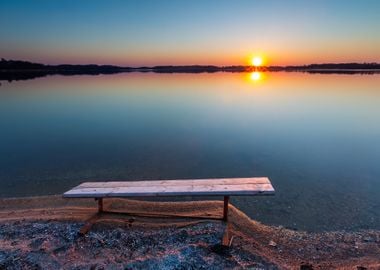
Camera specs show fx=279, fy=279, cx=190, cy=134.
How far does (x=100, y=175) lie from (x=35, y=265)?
5.30 meters

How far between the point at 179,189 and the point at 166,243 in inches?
36.0

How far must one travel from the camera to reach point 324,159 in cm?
1067

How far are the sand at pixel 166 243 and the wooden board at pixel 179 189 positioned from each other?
645mm

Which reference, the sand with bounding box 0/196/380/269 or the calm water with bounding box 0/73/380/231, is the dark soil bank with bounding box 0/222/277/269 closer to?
the sand with bounding box 0/196/380/269

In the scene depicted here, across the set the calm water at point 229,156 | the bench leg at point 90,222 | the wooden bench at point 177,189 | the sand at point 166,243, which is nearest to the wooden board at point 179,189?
the wooden bench at point 177,189

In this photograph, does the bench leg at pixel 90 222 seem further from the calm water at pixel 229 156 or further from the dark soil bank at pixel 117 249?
the calm water at pixel 229 156

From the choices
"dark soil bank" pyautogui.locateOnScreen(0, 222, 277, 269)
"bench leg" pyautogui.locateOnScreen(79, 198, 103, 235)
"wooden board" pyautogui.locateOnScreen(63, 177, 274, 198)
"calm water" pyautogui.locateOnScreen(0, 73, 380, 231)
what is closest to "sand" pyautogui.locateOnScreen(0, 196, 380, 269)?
"dark soil bank" pyautogui.locateOnScreen(0, 222, 277, 269)

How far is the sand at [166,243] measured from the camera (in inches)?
161

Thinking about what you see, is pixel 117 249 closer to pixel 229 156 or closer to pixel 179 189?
pixel 179 189

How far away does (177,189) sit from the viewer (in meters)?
4.94

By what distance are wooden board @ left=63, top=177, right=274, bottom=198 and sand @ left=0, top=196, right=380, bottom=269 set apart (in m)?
0.64

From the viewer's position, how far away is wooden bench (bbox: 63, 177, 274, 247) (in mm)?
4770

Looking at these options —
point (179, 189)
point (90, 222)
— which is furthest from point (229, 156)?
point (90, 222)

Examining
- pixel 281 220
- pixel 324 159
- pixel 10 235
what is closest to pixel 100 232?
pixel 10 235
